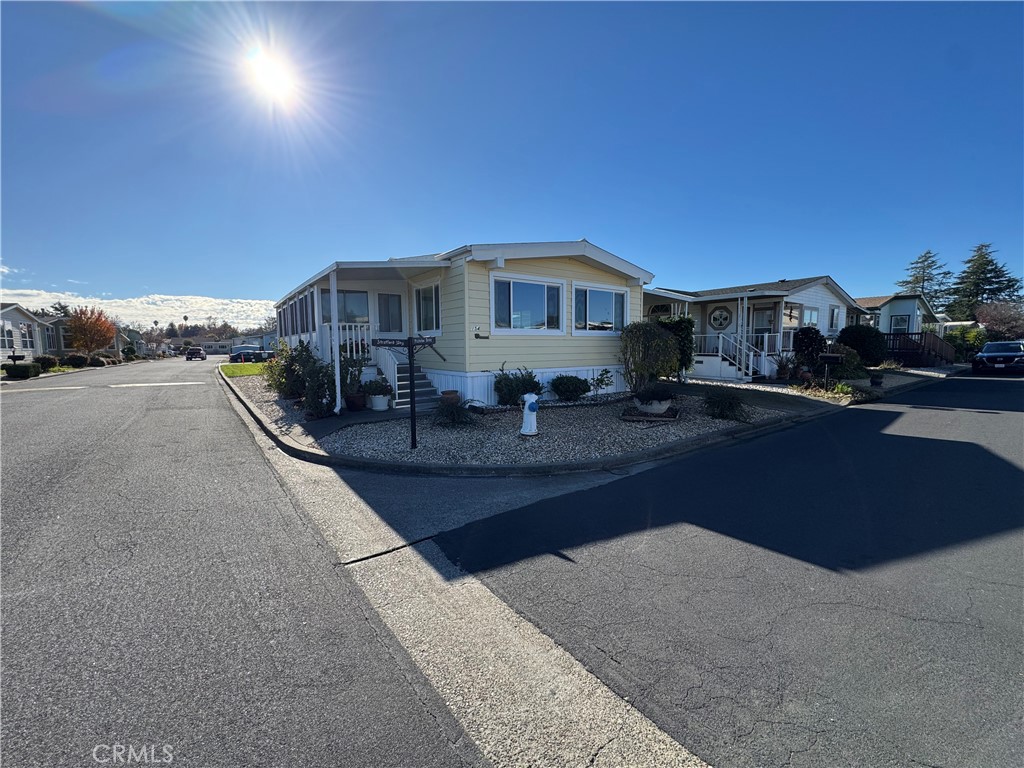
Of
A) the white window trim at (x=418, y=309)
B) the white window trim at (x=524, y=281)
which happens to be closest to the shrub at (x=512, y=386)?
the white window trim at (x=524, y=281)

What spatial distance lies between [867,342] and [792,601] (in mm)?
23811

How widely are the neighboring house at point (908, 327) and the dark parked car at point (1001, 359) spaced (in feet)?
9.62

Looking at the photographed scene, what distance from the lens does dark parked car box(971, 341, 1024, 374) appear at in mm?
20328

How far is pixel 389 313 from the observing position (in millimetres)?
13414

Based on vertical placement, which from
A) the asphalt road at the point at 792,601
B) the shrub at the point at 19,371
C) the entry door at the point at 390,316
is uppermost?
the entry door at the point at 390,316

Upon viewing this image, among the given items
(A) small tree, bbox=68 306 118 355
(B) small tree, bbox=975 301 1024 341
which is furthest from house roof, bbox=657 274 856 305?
(A) small tree, bbox=68 306 118 355

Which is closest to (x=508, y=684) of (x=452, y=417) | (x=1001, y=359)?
(x=452, y=417)

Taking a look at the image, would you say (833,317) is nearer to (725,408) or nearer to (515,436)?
(725,408)

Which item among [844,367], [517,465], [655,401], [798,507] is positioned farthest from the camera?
[844,367]

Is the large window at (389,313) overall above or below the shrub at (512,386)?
above

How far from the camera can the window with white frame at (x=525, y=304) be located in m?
10.5

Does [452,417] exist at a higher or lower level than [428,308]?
lower

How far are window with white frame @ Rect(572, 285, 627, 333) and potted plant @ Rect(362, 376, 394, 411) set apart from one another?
5084mm

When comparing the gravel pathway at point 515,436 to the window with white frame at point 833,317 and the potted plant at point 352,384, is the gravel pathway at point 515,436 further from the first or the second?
the window with white frame at point 833,317
